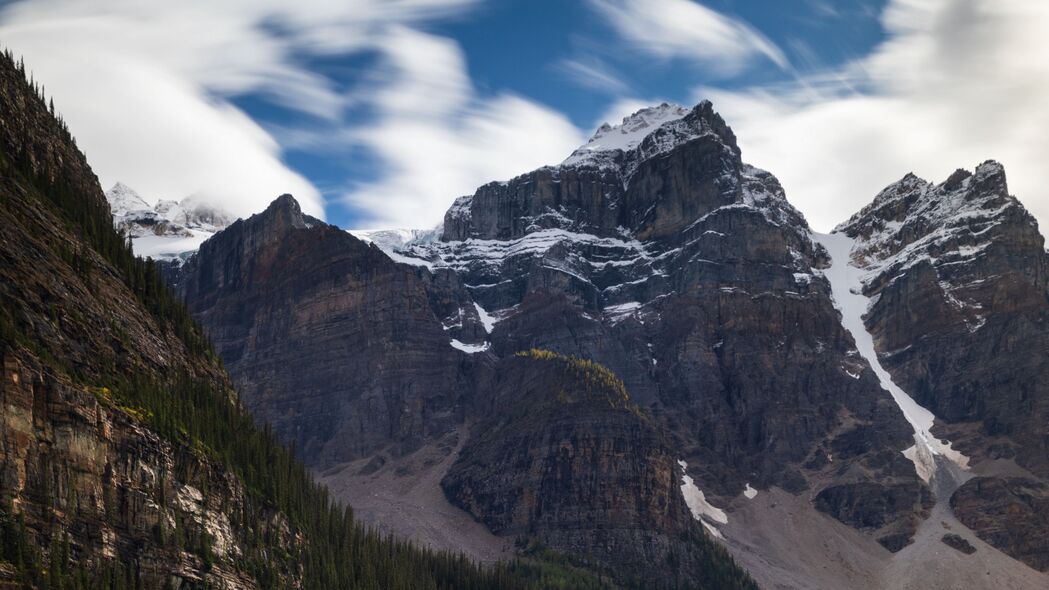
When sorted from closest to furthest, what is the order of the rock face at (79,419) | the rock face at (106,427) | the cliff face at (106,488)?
the cliff face at (106,488)
the rock face at (79,419)
the rock face at (106,427)

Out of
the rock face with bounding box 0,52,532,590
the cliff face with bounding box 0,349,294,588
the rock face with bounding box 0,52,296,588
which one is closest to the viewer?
the cliff face with bounding box 0,349,294,588

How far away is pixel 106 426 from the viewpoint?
5044 inches

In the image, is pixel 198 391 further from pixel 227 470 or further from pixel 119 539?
pixel 119 539

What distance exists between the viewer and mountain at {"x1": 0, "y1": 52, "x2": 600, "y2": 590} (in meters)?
118

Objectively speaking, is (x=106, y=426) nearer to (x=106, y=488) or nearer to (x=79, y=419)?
(x=79, y=419)

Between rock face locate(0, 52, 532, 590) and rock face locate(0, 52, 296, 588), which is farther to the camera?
rock face locate(0, 52, 532, 590)

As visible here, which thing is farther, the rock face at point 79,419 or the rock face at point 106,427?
the rock face at point 106,427

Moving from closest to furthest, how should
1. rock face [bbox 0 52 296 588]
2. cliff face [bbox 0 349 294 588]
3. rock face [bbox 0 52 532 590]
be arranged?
cliff face [bbox 0 349 294 588] < rock face [bbox 0 52 296 588] < rock face [bbox 0 52 532 590]

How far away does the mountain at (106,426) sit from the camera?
117688mm

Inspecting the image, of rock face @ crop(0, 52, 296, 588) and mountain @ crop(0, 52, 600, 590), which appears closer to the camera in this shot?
rock face @ crop(0, 52, 296, 588)

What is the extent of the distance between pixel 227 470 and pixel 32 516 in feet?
124

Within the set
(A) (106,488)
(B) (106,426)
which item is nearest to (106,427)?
(B) (106,426)

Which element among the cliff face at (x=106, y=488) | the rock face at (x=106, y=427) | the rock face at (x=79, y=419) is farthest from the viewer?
→ the rock face at (x=106, y=427)

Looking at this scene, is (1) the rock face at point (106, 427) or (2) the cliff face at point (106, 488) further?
(1) the rock face at point (106, 427)
